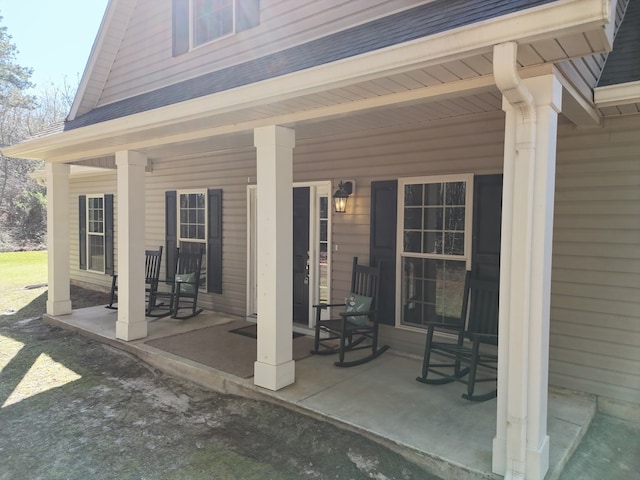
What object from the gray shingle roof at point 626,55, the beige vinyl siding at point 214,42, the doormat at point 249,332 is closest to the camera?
the gray shingle roof at point 626,55

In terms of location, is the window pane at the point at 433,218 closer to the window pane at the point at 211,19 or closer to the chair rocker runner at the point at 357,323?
the chair rocker runner at the point at 357,323

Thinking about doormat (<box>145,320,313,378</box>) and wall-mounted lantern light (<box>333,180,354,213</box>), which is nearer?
doormat (<box>145,320,313,378</box>)

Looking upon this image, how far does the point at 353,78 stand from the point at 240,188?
3.67 meters

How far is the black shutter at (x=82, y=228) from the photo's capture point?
9.27 metres

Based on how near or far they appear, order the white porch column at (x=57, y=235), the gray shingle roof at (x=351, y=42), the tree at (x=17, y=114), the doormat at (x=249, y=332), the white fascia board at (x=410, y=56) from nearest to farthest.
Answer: the white fascia board at (x=410, y=56), the gray shingle roof at (x=351, y=42), the doormat at (x=249, y=332), the white porch column at (x=57, y=235), the tree at (x=17, y=114)

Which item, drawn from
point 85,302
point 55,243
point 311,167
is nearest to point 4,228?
point 85,302

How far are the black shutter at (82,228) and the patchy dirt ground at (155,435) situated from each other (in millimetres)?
5346

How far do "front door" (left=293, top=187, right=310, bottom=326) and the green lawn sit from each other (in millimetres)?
4917

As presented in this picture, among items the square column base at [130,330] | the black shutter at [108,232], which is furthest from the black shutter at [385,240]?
the black shutter at [108,232]

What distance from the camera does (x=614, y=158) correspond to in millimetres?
3293

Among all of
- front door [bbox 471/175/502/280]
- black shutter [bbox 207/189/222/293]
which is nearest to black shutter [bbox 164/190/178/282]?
black shutter [bbox 207/189/222/293]

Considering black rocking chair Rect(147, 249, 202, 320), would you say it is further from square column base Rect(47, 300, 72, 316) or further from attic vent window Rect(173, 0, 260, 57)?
attic vent window Rect(173, 0, 260, 57)

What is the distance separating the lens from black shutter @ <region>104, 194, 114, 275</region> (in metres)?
8.52

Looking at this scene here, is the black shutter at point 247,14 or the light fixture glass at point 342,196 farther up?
the black shutter at point 247,14
